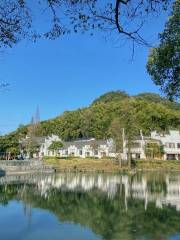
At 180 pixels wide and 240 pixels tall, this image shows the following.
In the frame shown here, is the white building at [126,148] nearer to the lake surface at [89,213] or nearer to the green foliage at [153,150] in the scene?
the green foliage at [153,150]

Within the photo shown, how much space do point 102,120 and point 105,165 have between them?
81.0 ft

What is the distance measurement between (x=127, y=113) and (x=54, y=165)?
1477 cm

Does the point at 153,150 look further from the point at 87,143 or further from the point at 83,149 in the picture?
the point at 83,149

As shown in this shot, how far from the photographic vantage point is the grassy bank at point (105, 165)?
45.1m

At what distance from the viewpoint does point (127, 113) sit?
180 feet

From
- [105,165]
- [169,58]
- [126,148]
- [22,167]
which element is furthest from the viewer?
[126,148]

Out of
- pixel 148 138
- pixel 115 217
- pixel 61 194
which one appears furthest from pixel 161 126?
pixel 115 217

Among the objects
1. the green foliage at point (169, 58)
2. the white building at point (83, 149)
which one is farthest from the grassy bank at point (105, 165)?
the green foliage at point (169, 58)

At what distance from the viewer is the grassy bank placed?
45062 millimetres

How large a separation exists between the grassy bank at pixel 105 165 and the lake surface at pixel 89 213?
1894 cm

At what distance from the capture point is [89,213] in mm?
17078

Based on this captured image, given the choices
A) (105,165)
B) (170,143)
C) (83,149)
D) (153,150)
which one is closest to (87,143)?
(83,149)

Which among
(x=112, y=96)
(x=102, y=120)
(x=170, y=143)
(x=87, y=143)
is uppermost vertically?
(x=112, y=96)

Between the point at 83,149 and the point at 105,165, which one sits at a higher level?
the point at 83,149
